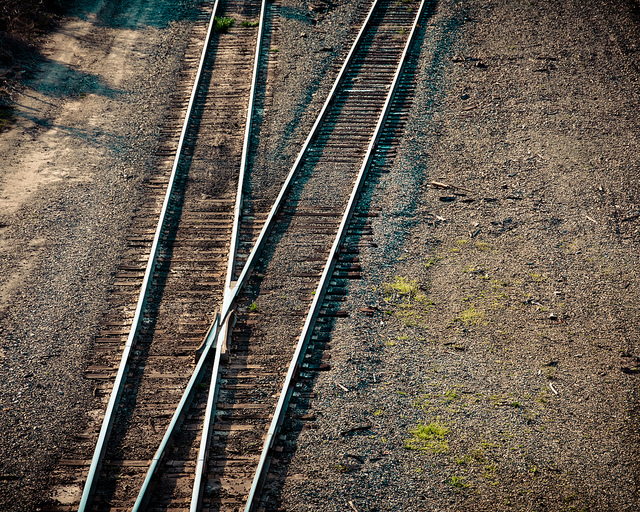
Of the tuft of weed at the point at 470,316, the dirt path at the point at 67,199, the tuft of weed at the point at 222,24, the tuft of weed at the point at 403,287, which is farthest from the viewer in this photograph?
the tuft of weed at the point at 222,24

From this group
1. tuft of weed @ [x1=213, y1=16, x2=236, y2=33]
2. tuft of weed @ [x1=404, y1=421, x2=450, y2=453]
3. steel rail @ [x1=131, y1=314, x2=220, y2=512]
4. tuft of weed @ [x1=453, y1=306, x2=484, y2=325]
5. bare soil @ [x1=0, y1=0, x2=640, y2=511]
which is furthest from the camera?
tuft of weed @ [x1=213, y1=16, x2=236, y2=33]

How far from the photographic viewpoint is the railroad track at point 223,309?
5828 mm

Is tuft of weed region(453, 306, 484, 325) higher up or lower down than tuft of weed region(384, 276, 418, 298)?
lower down

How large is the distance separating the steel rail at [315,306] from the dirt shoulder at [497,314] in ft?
1.06

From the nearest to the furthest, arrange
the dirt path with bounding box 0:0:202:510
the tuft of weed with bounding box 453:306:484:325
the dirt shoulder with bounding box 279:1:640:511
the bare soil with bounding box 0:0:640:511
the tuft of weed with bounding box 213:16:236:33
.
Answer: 1. the dirt shoulder with bounding box 279:1:640:511
2. the bare soil with bounding box 0:0:640:511
3. the dirt path with bounding box 0:0:202:510
4. the tuft of weed with bounding box 453:306:484:325
5. the tuft of weed with bounding box 213:16:236:33

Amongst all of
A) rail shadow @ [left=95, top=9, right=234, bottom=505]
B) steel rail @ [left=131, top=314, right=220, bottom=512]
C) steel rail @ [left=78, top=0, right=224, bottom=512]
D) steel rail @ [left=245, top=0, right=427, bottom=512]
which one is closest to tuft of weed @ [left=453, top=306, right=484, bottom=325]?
steel rail @ [left=245, top=0, right=427, bottom=512]

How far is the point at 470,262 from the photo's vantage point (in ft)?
27.6

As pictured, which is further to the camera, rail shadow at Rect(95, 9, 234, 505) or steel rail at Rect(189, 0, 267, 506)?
rail shadow at Rect(95, 9, 234, 505)

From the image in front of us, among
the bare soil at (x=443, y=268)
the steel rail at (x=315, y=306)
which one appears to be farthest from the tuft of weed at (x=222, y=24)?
the steel rail at (x=315, y=306)

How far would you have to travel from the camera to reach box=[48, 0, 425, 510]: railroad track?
583cm

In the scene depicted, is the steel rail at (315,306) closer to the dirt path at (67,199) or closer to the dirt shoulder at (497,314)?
the dirt shoulder at (497,314)

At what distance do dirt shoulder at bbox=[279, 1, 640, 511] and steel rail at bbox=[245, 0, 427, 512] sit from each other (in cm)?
32

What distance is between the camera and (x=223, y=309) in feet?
24.2

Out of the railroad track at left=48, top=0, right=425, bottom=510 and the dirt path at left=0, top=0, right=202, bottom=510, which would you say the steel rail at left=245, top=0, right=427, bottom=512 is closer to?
the railroad track at left=48, top=0, right=425, bottom=510
